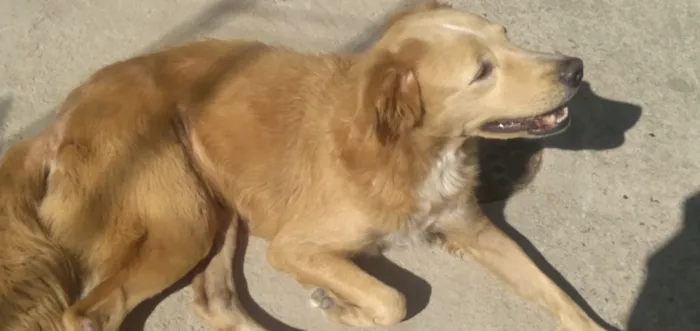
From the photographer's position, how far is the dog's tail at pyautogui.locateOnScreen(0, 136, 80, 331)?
307 centimetres

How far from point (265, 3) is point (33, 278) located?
236 centimetres

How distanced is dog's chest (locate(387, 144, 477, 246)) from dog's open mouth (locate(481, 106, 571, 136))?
9.5 inches

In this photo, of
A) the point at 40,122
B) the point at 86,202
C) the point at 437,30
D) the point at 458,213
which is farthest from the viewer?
the point at 40,122

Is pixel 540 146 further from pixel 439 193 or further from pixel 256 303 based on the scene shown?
pixel 256 303

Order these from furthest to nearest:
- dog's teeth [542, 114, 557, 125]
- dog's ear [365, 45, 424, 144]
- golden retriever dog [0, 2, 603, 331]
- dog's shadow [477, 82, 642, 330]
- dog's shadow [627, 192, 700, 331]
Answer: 1. dog's shadow [477, 82, 642, 330]
2. dog's shadow [627, 192, 700, 331]
3. dog's teeth [542, 114, 557, 125]
4. golden retriever dog [0, 2, 603, 331]
5. dog's ear [365, 45, 424, 144]

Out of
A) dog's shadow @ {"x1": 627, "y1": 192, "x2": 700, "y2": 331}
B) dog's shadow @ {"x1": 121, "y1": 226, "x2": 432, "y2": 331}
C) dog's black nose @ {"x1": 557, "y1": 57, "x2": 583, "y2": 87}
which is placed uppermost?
dog's black nose @ {"x1": 557, "y1": 57, "x2": 583, "y2": 87}

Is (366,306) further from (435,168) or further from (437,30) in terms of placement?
(437,30)

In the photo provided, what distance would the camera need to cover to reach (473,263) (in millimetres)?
3711

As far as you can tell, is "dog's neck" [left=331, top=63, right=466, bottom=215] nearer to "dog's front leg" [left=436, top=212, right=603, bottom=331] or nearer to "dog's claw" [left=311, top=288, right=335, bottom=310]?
"dog's front leg" [left=436, top=212, right=603, bottom=331]

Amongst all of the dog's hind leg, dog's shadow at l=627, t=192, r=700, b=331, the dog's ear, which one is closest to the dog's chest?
the dog's ear

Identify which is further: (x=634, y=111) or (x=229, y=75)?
(x=634, y=111)

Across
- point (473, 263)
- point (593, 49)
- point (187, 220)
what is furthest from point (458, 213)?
point (593, 49)

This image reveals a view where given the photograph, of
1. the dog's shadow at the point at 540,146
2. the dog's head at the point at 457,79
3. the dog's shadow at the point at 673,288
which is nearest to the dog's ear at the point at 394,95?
the dog's head at the point at 457,79

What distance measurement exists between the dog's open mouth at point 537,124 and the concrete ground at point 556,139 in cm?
71
